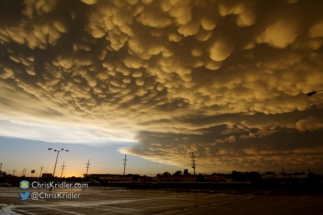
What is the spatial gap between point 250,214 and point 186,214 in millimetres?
5375

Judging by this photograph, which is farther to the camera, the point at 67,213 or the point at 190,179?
the point at 190,179

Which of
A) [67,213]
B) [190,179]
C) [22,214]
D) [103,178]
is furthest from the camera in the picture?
[103,178]

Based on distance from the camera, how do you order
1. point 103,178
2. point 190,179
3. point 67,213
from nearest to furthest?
point 67,213
point 190,179
point 103,178

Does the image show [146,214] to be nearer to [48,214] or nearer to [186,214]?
[186,214]

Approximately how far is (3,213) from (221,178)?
16181cm

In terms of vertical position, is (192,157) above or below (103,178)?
above

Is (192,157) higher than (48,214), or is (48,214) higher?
(192,157)

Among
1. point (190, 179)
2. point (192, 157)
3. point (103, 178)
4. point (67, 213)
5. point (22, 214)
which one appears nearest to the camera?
point (22, 214)

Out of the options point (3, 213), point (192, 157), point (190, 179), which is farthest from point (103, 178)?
point (3, 213)

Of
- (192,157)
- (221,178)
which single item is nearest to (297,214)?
(192,157)

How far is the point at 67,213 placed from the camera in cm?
1502

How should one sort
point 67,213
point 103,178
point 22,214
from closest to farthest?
1. point 22,214
2. point 67,213
3. point 103,178

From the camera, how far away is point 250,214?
1506cm

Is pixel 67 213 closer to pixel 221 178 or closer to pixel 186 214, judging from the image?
pixel 186 214
